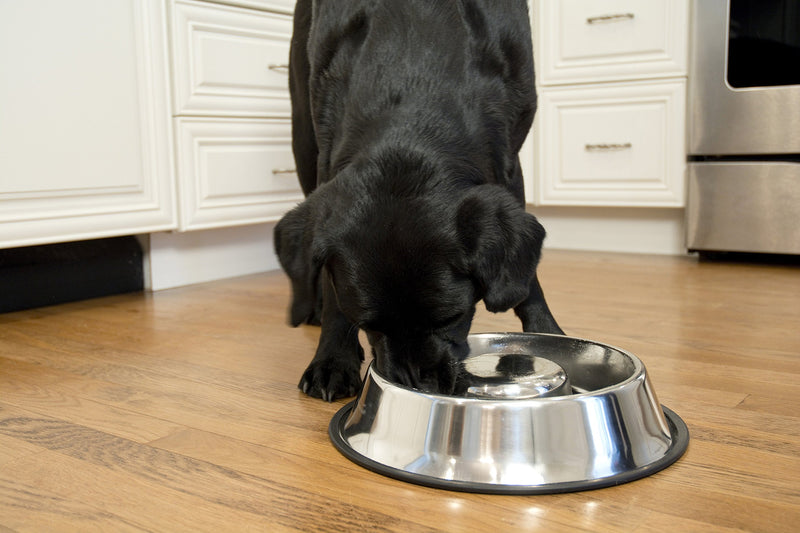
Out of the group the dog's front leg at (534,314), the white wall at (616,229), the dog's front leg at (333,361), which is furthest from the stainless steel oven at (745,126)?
the dog's front leg at (333,361)

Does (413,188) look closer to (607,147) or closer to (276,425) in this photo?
(276,425)

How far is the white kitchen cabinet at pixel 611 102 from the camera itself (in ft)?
10.8

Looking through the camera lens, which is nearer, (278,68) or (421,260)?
(421,260)

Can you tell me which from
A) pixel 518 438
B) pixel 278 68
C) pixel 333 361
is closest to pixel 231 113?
pixel 278 68

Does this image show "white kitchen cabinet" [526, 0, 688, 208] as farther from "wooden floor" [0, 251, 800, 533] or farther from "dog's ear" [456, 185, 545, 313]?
"dog's ear" [456, 185, 545, 313]

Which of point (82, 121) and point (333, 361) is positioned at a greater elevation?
point (82, 121)

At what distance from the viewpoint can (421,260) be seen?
1.21m

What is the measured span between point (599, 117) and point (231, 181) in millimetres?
1551

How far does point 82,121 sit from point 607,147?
206 cm

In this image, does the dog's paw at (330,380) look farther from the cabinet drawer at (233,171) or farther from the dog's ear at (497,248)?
the cabinet drawer at (233,171)

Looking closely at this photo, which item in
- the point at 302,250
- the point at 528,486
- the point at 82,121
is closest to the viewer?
the point at 528,486

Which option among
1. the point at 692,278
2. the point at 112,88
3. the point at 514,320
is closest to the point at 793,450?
the point at 514,320

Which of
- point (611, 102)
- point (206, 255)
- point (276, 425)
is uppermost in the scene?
point (611, 102)

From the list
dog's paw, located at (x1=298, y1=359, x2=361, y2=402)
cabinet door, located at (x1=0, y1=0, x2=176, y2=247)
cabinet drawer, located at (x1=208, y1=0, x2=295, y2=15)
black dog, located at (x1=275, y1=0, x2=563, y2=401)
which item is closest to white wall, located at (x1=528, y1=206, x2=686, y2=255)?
cabinet drawer, located at (x1=208, y1=0, x2=295, y2=15)
